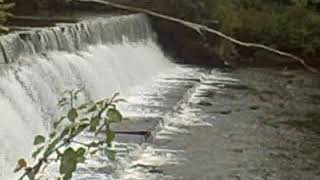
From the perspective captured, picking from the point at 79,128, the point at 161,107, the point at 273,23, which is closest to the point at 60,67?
the point at 161,107

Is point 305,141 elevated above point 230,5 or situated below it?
below

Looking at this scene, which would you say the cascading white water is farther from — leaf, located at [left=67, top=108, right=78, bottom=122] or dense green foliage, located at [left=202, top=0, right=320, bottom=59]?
leaf, located at [left=67, top=108, right=78, bottom=122]

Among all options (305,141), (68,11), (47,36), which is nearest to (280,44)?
(68,11)

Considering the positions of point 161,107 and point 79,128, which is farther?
point 161,107

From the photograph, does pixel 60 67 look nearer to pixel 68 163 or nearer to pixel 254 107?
pixel 254 107

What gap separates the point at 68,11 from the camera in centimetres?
1931

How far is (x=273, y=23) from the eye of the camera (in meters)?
18.6

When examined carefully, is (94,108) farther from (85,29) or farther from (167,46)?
(167,46)

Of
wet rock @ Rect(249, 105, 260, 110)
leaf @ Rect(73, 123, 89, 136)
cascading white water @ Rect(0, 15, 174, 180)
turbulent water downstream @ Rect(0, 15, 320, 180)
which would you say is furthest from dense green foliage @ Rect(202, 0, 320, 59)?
leaf @ Rect(73, 123, 89, 136)

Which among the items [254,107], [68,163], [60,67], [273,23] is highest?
[68,163]

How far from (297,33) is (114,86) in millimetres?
6424

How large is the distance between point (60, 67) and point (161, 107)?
1.54 m

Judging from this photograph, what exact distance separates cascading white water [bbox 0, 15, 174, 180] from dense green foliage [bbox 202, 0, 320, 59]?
185 centimetres

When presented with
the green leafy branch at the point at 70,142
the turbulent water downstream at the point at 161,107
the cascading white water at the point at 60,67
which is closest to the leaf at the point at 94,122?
the green leafy branch at the point at 70,142
